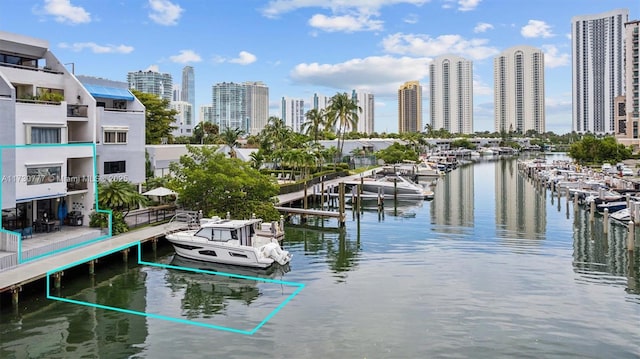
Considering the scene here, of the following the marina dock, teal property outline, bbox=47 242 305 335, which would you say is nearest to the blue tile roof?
the marina dock

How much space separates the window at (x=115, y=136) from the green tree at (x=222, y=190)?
441cm

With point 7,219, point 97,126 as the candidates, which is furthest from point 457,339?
point 97,126

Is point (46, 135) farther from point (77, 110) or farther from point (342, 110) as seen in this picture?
point (342, 110)

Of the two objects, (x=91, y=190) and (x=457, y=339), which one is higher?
(x=91, y=190)

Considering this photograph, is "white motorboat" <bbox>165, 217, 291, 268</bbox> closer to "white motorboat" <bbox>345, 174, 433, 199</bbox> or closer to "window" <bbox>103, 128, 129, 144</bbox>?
"window" <bbox>103, 128, 129, 144</bbox>

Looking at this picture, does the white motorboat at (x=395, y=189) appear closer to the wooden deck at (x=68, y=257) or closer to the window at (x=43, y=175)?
the wooden deck at (x=68, y=257)

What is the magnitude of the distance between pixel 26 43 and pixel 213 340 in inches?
889

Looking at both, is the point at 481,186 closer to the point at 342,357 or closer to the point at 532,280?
the point at 532,280

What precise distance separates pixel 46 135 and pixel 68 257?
780 centimetres

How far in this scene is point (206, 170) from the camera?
3531cm

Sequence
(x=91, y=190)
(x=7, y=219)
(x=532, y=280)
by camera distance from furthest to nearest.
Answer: (x=91, y=190) < (x=7, y=219) < (x=532, y=280)

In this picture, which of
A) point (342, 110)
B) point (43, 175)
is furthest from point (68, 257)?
point (342, 110)

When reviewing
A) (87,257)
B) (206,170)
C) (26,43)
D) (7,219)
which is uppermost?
(26,43)

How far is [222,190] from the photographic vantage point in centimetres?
3469
